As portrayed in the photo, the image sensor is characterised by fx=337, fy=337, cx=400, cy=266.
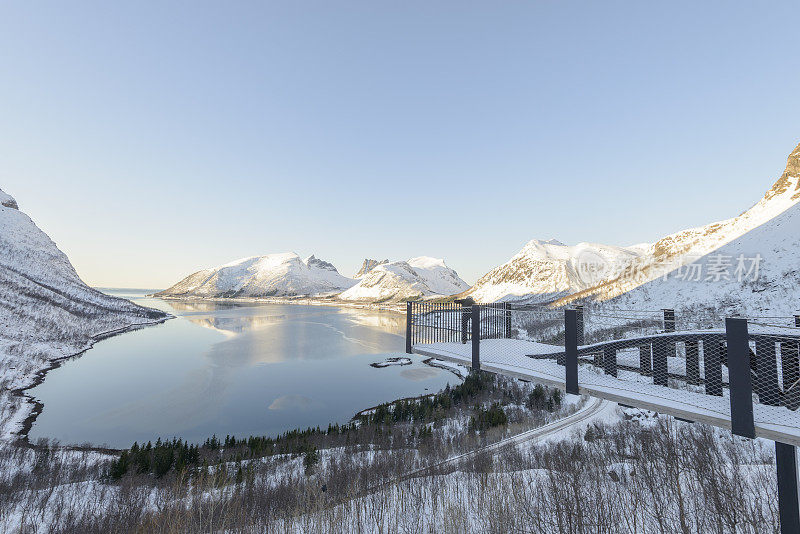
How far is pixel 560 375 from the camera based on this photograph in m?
8.65

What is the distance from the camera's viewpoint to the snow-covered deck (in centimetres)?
591

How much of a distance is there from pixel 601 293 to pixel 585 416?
50.3 meters

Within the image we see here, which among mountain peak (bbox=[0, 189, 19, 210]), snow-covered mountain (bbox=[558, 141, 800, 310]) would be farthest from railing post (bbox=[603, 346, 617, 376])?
mountain peak (bbox=[0, 189, 19, 210])

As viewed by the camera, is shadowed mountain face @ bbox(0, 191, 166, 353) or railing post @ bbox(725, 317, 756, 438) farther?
shadowed mountain face @ bbox(0, 191, 166, 353)

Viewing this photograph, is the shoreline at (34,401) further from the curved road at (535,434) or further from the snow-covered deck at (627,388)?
the snow-covered deck at (627,388)

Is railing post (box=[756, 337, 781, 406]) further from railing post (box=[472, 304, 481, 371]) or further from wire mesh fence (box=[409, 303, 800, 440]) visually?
railing post (box=[472, 304, 481, 371])

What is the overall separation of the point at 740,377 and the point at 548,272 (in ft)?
549

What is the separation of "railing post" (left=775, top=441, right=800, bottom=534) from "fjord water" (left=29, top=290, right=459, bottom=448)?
25945 mm

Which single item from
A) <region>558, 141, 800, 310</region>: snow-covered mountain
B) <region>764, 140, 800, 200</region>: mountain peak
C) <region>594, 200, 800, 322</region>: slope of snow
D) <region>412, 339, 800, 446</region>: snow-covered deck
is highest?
<region>764, 140, 800, 200</region>: mountain peak

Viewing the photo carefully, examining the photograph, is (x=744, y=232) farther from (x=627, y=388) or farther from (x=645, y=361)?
(x=627, y=388)

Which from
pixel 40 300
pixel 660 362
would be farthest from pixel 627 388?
pixel 40 300

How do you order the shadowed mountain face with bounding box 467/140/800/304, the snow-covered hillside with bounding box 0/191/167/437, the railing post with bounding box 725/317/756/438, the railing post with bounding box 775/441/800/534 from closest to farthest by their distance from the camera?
the railing post with bounding box 725/317/756/438
the railing post with bounding box 775/441/800/534
the snow-covered hillside with bounding box 0/191/167/437
the shadowed mountain face with bounding box 467/140/800/304

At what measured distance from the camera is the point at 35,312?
57844mm

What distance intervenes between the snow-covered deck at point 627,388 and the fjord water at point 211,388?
20.7m
